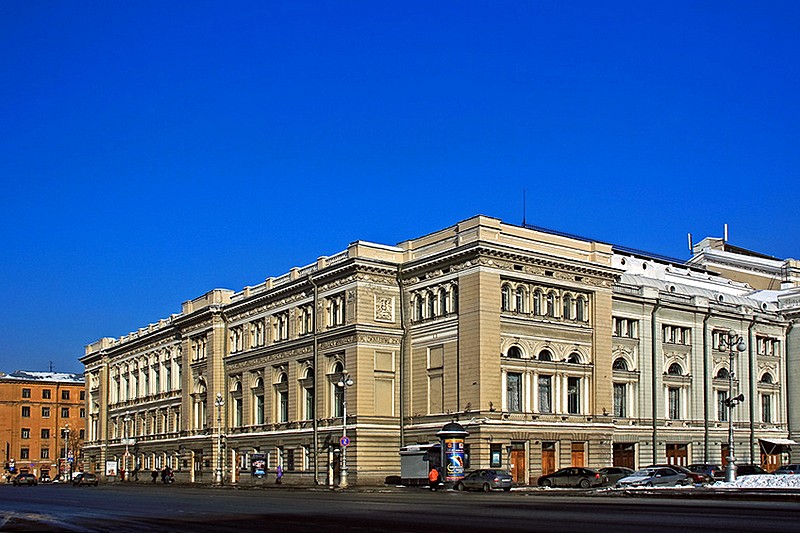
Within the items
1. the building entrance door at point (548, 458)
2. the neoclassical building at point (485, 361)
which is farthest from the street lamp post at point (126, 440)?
the building entrance door at point (548, 458)

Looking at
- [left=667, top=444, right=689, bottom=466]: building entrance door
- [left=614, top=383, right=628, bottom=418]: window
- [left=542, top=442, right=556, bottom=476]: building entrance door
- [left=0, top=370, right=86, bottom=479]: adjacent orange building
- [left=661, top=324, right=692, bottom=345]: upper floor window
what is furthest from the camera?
[left=0, top=370, right=86, bottom=479]: adjacent orange building

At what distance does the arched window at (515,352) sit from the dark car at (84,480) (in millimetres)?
47617

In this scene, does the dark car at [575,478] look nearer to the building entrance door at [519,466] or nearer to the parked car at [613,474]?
the parked car at [613,474]

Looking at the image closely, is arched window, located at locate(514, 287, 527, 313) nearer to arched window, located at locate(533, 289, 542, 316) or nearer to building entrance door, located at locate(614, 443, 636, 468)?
arched window, located at locate(533, 289, 542, 316)

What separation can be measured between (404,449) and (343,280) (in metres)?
13.5

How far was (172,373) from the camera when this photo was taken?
10281 cm

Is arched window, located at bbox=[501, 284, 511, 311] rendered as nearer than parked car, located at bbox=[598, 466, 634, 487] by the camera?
No

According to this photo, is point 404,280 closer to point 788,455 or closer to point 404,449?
point 404,449

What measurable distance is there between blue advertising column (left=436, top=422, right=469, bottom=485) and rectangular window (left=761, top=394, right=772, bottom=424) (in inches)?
1503

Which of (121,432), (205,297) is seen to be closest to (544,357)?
(205,297)

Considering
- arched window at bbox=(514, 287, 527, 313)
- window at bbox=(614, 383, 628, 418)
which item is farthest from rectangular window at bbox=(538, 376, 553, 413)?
window at bbox=(614, 383, 628, 418)

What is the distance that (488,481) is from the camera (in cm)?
5956

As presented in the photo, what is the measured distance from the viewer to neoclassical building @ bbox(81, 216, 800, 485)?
2744 inches

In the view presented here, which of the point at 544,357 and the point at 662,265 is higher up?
the point at 662,265
